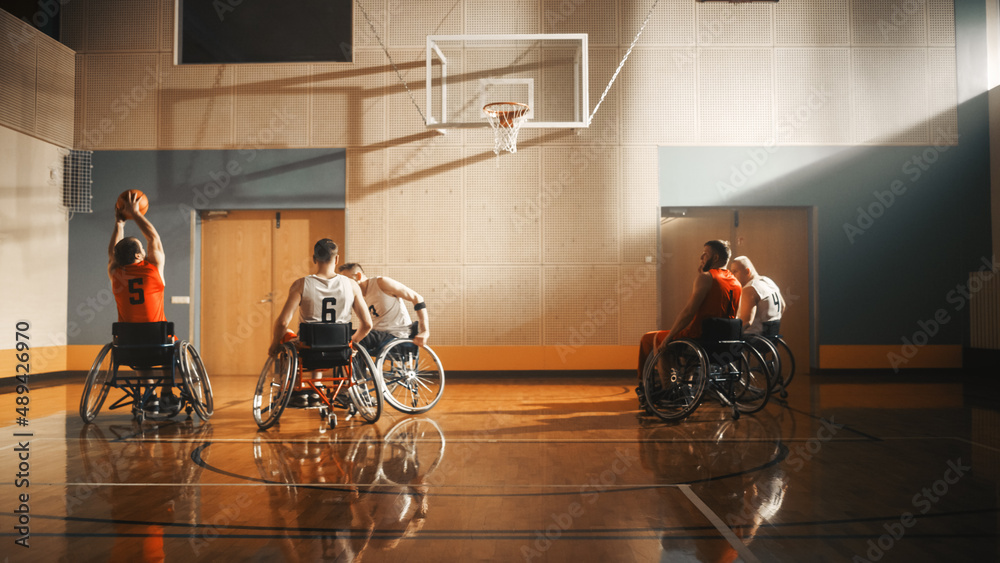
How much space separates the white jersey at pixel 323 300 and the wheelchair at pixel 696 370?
200 cm

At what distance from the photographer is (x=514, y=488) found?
103 inches

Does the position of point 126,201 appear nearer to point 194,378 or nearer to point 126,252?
point 126,252

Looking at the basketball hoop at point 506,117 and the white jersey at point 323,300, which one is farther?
the basketball hoop at point 506,117

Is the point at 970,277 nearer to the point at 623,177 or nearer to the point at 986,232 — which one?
the point at 986,232

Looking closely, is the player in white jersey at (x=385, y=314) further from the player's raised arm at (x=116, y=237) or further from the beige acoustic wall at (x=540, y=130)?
the beige acoustic wall at (x=540, y=130)

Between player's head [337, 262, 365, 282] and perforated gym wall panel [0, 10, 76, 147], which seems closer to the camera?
player's head [337, 262, 365, 282]

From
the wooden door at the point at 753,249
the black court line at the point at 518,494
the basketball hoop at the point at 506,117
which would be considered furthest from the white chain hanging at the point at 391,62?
the black court line at the point at 518,494

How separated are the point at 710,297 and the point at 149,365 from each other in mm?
3565

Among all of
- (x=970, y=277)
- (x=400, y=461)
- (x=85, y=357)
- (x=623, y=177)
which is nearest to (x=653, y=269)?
(x=623, y=177)

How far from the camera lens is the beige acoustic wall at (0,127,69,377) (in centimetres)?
623

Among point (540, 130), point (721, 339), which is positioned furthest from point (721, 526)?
point (540, 130)

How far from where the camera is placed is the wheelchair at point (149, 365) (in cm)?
389

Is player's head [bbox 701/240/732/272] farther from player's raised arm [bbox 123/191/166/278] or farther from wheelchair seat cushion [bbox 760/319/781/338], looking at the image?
player's raised arm [bbox 123/191/166/278]

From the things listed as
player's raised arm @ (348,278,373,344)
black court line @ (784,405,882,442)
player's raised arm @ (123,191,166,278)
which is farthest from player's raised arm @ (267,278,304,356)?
black court line @ (784,405,882,442)
